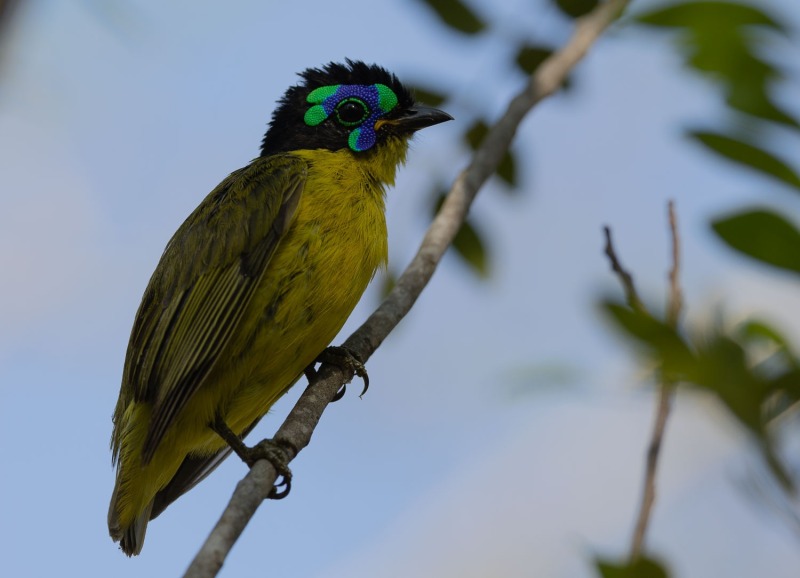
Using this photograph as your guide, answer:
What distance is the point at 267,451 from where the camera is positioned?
3352 mm

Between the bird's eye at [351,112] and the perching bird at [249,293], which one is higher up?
the bird's eye at [351,112]

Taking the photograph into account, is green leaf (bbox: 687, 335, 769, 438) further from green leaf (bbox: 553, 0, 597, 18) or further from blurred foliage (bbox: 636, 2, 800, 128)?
green leaf (bbox: 553, 0, 597, 18)

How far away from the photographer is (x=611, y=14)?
403 centimetres

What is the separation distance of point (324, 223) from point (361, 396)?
29.9 inches

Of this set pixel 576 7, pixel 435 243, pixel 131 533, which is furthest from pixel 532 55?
pixel 131 533

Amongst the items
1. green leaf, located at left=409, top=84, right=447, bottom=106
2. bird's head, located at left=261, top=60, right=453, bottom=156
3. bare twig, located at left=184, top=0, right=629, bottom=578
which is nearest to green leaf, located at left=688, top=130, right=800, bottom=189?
bare twig, located at left=184, top=0, right=629, bottom=578

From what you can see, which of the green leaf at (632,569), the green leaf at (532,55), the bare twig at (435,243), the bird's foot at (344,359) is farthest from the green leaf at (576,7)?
the green leaf at (632,569)

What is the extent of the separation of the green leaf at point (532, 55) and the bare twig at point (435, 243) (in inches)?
1.1

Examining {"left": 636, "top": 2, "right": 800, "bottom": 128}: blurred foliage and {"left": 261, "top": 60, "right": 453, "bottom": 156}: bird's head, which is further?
{"left": 261, "top": 60, "right": 453, "bottom": 156}: bird's head

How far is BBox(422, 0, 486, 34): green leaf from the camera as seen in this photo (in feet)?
12.7

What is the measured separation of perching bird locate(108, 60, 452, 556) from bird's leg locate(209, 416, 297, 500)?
0.18 ft

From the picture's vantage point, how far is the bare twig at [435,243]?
3160mm

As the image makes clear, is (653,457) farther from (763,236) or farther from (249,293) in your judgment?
(249,293)

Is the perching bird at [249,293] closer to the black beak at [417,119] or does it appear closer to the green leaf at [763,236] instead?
the black beak at [417,119]
